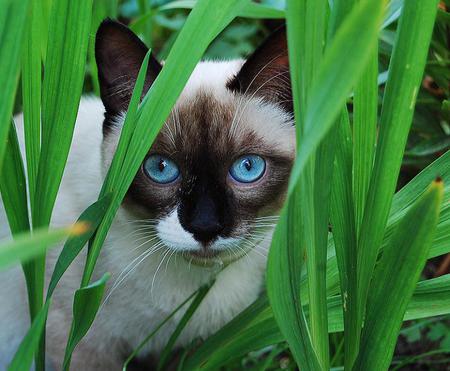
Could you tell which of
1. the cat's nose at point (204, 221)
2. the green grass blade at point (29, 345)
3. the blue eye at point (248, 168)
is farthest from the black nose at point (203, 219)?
the green grass blade at point (29, 345)

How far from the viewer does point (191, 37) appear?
1019mm

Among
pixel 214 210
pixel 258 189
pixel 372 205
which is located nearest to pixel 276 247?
pixel 372 205

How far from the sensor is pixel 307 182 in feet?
2.96

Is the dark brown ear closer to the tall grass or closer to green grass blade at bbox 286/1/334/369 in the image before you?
the tall grass

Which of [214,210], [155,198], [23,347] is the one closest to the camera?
[23,347]

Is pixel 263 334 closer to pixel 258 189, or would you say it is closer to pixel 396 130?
pixel 258 189

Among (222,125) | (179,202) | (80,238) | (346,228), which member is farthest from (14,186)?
(346,228)

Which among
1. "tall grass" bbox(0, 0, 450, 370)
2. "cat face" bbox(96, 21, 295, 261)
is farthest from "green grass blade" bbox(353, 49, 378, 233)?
"cat face" bbox(96, 21, 295, 261)

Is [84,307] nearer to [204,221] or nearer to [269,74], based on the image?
[204,221]

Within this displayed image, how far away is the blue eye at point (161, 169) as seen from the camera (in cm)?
130

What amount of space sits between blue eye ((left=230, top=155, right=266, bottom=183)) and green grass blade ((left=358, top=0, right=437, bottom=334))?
0.30m

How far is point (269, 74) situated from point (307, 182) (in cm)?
50

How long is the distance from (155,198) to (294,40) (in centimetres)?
56

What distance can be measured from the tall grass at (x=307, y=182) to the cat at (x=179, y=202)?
6.1 inches
